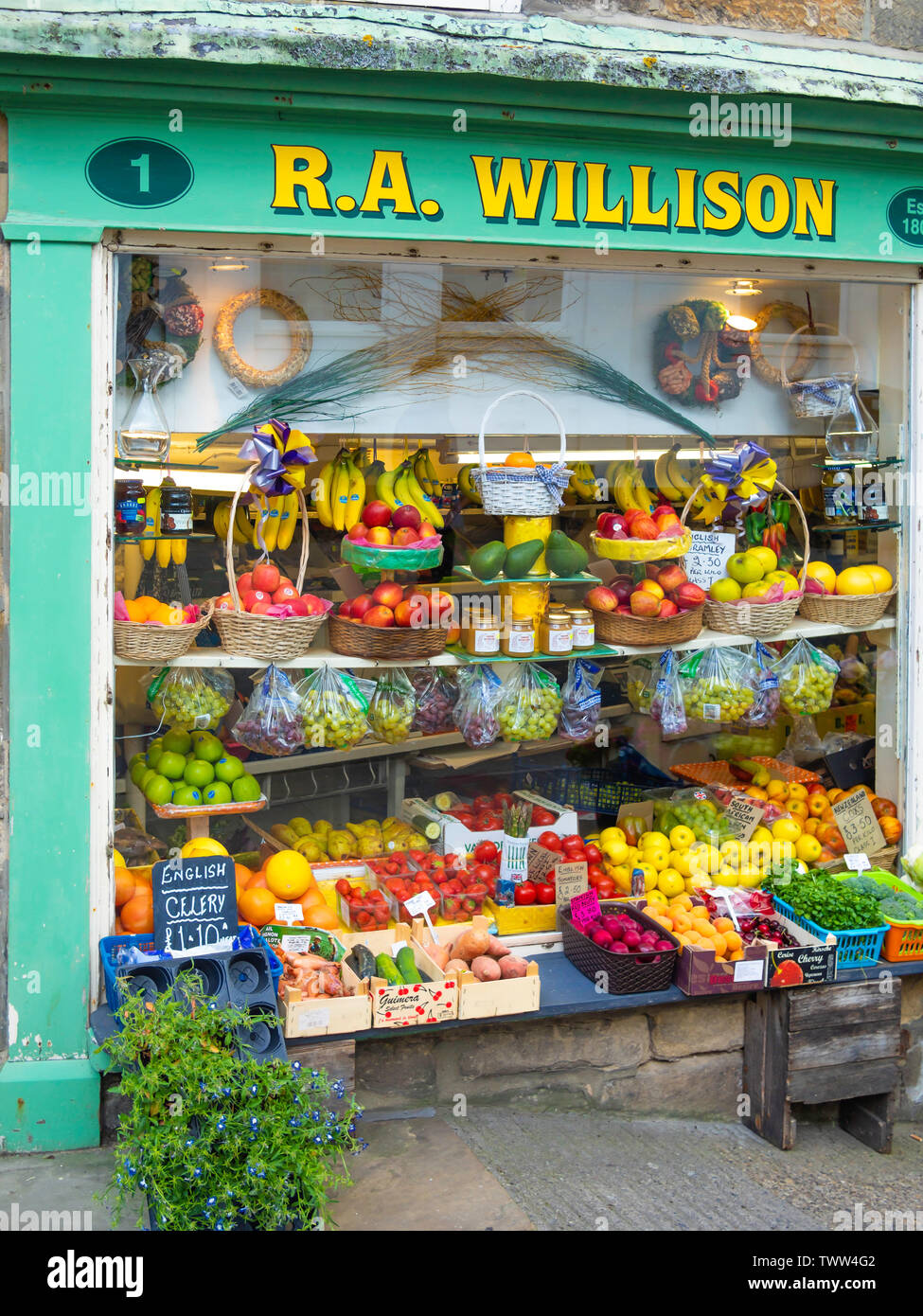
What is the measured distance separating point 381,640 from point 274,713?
0.55 metres

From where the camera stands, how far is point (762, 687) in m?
5.88

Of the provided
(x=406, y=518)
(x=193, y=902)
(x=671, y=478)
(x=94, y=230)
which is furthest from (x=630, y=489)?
(x=193, y=902)

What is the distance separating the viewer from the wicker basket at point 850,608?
19.2 ft

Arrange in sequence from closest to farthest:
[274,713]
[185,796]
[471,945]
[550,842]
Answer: [471,945]
[274,713]
[185,796]
[550,842]

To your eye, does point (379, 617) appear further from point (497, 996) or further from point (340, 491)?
point (497, 996)

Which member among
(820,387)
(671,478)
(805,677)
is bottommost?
(805,677)

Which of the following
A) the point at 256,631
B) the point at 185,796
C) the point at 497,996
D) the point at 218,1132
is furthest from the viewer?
the point at 185,796

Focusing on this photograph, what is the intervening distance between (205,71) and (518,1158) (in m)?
4.19

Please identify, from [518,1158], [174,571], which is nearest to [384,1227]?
[518,1158]

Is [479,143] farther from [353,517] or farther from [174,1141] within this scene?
[174,1141]

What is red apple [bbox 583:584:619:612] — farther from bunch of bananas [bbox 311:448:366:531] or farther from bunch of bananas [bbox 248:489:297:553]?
bunch of bananas [bbox 248:489:297:553]

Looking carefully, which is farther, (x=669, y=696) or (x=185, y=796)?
(x=669, y=696)

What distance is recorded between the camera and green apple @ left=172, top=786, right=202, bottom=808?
5270 millimetres

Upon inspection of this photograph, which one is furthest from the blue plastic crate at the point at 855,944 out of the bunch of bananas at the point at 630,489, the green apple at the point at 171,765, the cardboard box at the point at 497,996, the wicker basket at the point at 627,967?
the green apple at the point at 171,765
